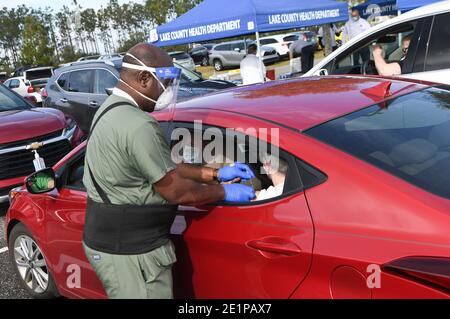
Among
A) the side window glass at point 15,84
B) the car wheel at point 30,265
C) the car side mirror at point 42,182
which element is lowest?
the car wheel at point 30,265

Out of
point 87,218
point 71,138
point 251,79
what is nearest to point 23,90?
point 251,79

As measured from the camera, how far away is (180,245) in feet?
7.89

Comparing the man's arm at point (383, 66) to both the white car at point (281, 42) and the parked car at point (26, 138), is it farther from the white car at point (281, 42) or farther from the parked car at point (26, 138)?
the white car at point (281, 42)

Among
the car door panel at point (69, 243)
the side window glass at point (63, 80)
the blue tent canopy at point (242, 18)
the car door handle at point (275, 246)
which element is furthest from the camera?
the side window glass at point (63, 80)

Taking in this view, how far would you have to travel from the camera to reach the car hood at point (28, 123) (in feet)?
19.1

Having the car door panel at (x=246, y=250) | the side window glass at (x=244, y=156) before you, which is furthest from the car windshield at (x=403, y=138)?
the car door panel at (x=246, y=250)

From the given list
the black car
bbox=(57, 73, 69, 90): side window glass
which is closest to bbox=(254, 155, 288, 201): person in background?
the black car

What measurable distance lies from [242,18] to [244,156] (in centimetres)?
713

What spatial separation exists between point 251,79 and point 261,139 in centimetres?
781

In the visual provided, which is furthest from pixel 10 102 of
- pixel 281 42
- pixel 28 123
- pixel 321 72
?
pixel 281 42

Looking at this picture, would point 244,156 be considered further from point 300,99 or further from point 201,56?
point 201,56

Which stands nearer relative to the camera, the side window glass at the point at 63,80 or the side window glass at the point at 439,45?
the side window glass at the point at 439,45

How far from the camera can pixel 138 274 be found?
2160 millimetres
